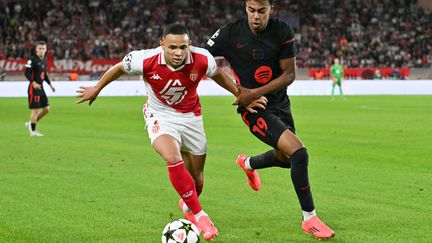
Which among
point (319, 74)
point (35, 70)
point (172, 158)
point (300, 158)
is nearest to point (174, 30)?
point (172, 158)

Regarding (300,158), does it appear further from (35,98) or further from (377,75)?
(377,75)

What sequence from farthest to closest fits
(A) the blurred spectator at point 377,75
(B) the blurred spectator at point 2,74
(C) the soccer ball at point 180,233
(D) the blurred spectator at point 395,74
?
(D) the blurred spectator at point 395,74
(A) the blurred spectator at point 377,75
(B) the blurred spectator at point 2,74
(C) the soccer ball at point 180,233

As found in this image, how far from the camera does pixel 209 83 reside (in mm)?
40250

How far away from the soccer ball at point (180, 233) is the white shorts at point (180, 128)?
44.5 inches

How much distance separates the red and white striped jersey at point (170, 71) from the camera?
7602mm

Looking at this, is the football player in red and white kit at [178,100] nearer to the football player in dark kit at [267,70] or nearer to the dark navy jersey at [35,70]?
the football player in dark kit at [267,70]

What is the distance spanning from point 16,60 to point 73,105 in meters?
16.2

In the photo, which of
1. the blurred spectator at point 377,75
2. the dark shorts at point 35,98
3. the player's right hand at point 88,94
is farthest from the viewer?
the blurred spectator at point 377,75

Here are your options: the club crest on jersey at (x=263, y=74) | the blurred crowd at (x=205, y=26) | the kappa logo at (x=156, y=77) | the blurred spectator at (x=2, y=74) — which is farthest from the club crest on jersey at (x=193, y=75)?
the blurred crowd at (x=205, y=26)

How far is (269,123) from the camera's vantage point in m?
8.01

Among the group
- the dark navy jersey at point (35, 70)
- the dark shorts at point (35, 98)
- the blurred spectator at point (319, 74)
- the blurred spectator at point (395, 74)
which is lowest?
the blurred spectator at point (395, 74)

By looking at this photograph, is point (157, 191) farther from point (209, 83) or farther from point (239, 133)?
point (209, 83)

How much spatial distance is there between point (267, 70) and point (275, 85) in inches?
10.8

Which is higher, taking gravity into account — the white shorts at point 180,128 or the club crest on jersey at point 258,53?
the club crest on jersey at point 258,53
